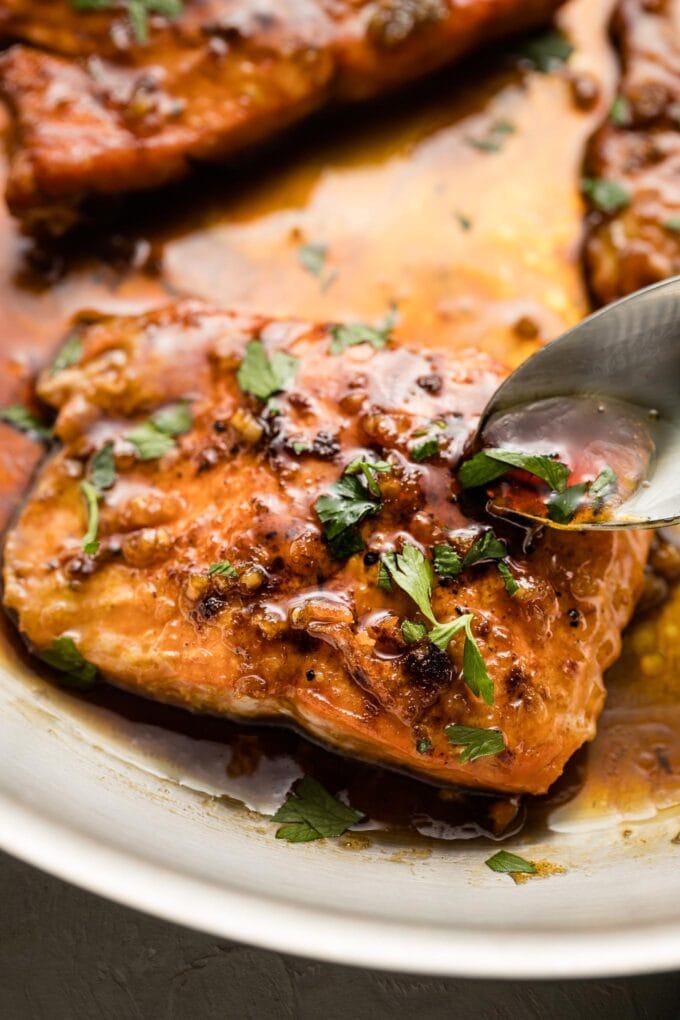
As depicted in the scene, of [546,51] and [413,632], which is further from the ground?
[546,51]

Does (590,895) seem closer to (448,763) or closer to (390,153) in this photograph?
(448,763)

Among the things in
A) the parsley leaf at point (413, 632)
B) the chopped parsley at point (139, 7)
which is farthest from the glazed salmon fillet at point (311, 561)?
the chopped parsley at point (139, 7)

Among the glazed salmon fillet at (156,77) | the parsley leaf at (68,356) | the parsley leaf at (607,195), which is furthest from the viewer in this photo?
the parsley leaf at (607,195)

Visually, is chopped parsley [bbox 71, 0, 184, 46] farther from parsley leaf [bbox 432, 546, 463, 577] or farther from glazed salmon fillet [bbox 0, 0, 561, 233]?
parsley leaf [bbox 432, 546, 463, 577]

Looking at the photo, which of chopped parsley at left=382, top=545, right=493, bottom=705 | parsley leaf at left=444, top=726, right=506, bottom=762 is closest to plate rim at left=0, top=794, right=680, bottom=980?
parsley leaf at left=444, top=726, right=506, bottom=762

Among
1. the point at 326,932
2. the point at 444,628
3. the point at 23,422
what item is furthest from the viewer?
the point at 23,422

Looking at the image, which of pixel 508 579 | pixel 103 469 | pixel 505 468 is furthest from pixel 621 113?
pixel 103 469

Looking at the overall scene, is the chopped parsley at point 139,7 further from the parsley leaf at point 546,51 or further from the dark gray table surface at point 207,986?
the dark gray table surface at point 207,986

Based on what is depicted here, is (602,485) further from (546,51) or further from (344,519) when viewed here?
(546,51)

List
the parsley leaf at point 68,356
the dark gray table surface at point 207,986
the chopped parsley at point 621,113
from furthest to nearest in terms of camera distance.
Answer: the chopped parsley at point 621,113 → the parsley leaf at point 68,356 → the dark gray table surface at point 207,986
